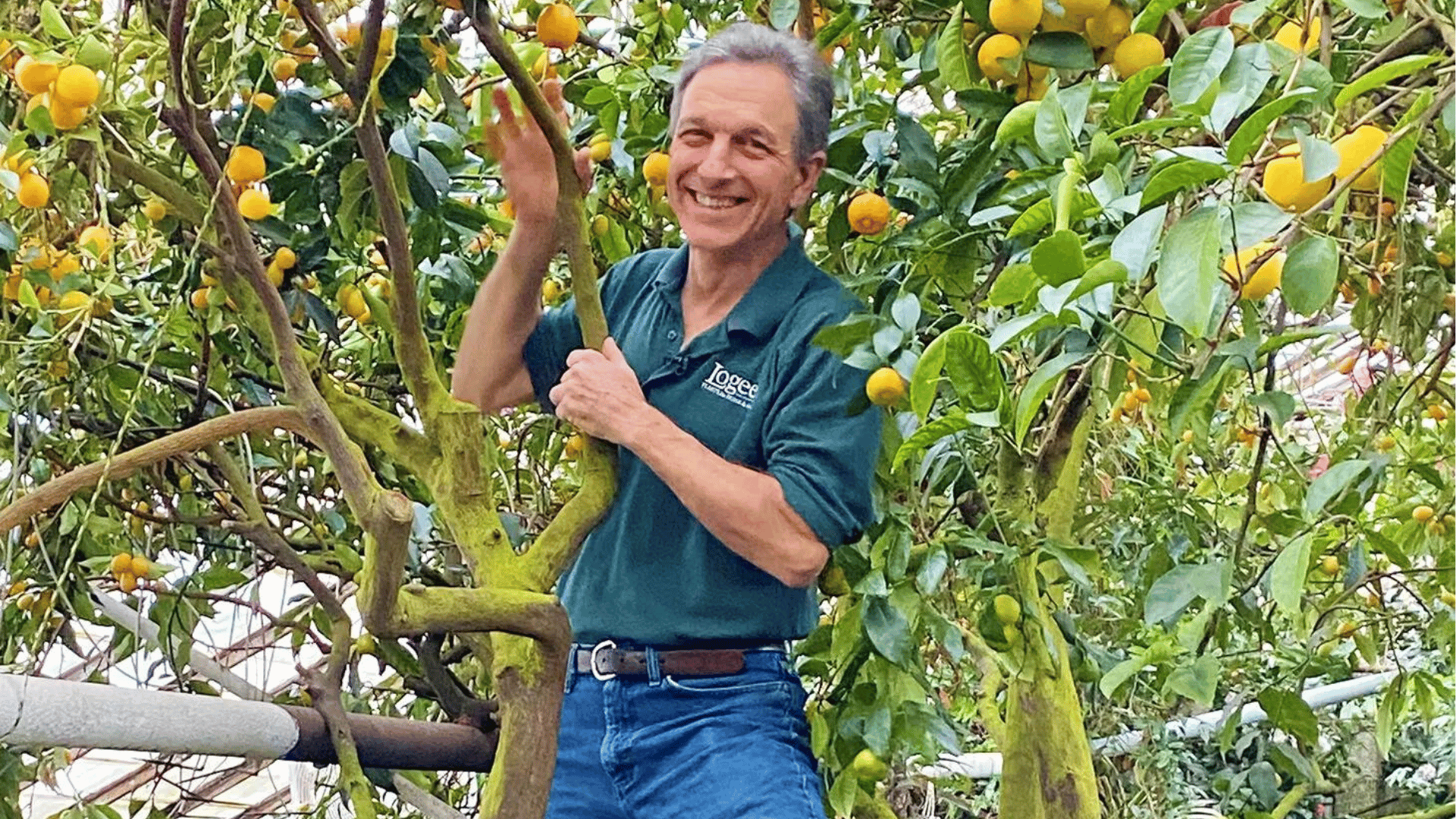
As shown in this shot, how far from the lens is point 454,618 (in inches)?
45.6

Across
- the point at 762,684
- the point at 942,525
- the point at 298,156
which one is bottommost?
the point at 762,684

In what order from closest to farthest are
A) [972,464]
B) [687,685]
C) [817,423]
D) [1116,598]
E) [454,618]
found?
[454,618] < [817,423] < [687,685] < [972,464] < [1116,598]

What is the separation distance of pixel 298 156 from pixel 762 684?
0.64 metres

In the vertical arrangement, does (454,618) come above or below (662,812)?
above

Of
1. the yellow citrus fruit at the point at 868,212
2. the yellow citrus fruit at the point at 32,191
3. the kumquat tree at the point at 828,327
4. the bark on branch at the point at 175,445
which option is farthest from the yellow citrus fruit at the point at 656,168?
the yellow citrus fruit at the point at 32,191

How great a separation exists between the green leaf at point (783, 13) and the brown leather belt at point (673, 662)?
57 cm

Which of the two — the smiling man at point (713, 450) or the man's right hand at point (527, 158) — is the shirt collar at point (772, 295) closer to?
the smiling man at point (713, 450)

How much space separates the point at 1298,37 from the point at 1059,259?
291mm

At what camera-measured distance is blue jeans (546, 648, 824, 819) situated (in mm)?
1396

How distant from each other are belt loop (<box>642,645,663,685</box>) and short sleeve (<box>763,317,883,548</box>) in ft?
0.72

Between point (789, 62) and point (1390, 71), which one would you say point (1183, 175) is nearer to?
point (1390, 71)

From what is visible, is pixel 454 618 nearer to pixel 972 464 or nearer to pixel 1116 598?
pixel 972 464

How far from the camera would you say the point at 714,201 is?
4.59 ft

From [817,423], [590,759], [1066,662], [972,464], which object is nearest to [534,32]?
[817,423]
